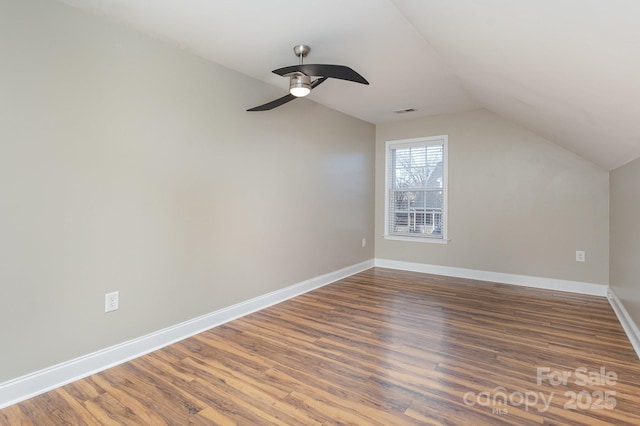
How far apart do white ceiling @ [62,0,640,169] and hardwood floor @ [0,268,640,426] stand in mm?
1555

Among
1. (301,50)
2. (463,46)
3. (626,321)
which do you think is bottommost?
(626,321)

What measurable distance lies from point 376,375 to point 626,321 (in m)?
2.42

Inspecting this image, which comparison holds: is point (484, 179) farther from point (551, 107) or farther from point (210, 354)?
point (210, 354)

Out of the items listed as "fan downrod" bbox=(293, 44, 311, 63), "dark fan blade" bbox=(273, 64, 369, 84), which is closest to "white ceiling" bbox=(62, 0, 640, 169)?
"fan downrod" bbox=(293, 44, 311, 63)

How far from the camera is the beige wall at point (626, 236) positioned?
2.60m

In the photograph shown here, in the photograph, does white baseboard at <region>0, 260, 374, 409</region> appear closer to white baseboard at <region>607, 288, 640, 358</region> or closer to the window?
the window

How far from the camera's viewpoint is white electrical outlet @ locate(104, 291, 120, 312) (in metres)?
2.28

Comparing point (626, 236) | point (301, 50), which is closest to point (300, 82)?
point (301, 50)

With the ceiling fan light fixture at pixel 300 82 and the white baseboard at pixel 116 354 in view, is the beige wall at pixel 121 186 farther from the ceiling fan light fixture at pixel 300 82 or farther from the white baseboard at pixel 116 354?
the ceiling fan light fixture at pixel 300 82

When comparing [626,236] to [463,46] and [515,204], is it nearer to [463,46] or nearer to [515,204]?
[515,204]

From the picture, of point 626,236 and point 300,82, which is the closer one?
point 300,82

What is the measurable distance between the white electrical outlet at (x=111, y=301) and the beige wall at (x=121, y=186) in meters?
0.04

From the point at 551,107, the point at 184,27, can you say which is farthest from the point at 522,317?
the point at 184,27

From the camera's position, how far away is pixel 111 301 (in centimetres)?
230
